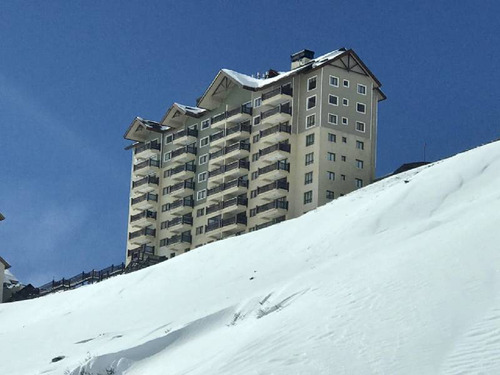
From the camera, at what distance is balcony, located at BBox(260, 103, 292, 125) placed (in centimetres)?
11162

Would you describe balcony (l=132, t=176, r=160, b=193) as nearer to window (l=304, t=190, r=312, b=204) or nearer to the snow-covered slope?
window (l=304, t=190, r=312, b=204)

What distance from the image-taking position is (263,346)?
115ft

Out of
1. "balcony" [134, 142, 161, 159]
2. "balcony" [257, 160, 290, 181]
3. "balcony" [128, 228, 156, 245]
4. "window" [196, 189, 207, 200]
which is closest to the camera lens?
"balcony" [257, 160, 290, 181]

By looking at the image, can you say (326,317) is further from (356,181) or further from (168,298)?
(356,181)

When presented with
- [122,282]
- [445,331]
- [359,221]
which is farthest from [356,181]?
[445,331]

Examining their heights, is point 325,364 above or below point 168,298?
below

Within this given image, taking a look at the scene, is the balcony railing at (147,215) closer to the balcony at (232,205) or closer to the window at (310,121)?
the balcony at (232,205)

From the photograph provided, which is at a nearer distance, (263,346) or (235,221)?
(263,346)

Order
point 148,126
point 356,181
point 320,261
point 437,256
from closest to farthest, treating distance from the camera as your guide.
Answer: point 437,256 → point 320,261 → point 356,181 → point 148,126

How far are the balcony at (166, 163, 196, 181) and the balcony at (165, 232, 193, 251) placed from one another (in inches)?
250

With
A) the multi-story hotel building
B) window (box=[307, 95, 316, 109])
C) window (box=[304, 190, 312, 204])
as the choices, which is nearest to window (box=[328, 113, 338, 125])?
the multi-story hotel building

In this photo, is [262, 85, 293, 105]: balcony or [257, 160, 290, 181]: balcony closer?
[257, 160, 290, 181]: balcony

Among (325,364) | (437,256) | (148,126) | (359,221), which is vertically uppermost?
(148,126)

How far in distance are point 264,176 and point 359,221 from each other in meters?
53.4
